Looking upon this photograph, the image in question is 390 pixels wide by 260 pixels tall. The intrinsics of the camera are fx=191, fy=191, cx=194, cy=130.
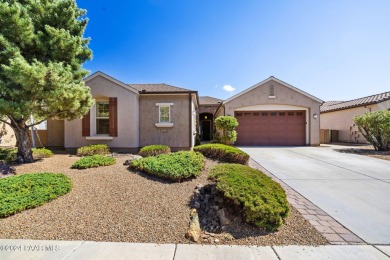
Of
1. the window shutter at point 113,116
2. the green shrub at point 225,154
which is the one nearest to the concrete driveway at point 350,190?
the green shrub at point 225,154

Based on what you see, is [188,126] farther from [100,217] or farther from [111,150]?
[100,217]

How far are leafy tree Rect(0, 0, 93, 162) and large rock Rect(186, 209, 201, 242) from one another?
228 inches

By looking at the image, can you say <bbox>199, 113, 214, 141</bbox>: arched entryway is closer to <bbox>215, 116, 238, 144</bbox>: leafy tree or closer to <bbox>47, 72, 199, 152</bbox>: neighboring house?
<bbox>215, 116, 238, 144</bbox>: leafy tree

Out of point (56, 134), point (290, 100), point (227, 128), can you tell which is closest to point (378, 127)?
point (290, 100)

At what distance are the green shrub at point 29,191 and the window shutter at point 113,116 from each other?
20.2ft

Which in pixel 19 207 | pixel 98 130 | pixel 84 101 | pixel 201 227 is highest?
pixel 84 101

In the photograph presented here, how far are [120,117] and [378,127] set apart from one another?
15.0m

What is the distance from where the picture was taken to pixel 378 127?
11.3 metres

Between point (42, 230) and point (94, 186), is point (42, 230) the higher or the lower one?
the lower one

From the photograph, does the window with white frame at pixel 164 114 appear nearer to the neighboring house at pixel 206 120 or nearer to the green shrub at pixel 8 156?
the green shrub at pixel 8 156

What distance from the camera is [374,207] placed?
3.95m

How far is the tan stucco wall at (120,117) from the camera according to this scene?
10.7 m

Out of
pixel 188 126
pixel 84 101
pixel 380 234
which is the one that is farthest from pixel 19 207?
pixel 188 126

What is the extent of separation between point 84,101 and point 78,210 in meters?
5.33
